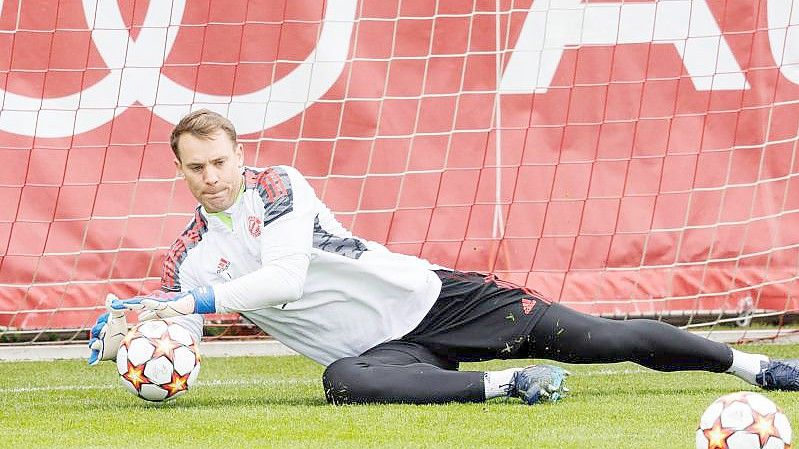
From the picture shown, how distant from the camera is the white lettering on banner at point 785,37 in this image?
27.5 feet

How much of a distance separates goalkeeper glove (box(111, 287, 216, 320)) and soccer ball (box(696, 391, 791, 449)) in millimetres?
1841

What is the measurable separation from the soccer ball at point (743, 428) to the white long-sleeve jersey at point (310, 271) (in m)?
1.65

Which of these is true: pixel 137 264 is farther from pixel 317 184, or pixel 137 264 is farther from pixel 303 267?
pixel 303 267

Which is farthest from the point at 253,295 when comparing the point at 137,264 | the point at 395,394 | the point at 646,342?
the point at 137,264

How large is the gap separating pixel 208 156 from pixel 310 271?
2.07ft

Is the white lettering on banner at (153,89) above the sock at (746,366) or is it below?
above

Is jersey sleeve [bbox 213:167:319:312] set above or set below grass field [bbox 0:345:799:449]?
above

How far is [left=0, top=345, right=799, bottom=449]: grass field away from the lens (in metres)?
4.30

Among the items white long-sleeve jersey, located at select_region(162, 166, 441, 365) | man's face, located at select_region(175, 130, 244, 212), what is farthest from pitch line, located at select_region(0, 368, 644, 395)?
man's face, located at select_region(175, 130, 244, 212)

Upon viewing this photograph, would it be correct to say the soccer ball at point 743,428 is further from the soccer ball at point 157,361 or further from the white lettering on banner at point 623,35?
the white lettering on banner at point 623,35

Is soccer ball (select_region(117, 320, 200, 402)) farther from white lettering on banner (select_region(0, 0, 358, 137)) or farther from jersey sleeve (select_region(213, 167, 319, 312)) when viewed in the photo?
white lettering on banner (select_region(0, 0, 358, 137))

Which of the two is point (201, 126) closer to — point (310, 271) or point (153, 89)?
point (310, 271)

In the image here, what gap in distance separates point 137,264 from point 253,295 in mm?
3270

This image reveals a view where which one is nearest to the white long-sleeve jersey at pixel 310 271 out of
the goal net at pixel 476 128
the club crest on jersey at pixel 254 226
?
the club crest on jersey at pixel 254 226
